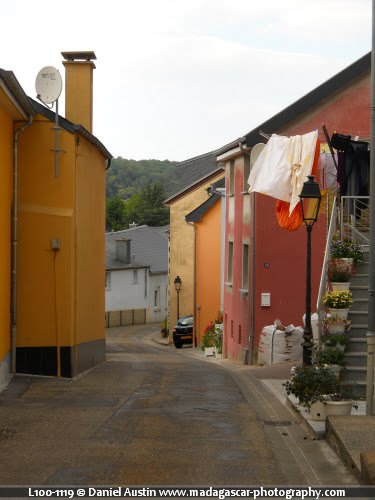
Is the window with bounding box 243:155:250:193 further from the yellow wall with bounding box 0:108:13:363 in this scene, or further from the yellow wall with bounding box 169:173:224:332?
the yellow wall with bounding box 169:173:224:332

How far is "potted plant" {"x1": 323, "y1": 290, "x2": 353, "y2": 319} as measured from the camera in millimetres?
14922

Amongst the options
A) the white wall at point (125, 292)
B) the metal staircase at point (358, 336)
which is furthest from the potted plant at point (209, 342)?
the white wall at point (125, 292)

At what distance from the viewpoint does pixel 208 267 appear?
43719mm

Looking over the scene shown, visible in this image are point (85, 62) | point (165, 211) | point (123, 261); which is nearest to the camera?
point (85, 62)

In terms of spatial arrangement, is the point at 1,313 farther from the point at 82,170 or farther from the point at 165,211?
the point at 165,211

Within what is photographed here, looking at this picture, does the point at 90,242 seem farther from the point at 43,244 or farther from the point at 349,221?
the point at 349,221

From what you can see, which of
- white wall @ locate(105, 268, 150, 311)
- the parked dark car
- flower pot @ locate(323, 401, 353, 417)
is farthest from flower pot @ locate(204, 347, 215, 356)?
white wall @ locate(105, 268, 150, 311)

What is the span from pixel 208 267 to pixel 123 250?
2398cm

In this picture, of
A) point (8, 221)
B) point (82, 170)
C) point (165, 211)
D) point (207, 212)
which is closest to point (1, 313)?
point (8, 221)

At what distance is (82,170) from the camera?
20.0 metres

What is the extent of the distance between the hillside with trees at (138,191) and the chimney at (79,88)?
75905mm

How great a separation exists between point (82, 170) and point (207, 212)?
77.1 ft

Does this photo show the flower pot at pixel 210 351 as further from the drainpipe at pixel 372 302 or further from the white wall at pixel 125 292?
the white wall at pixel 125 292

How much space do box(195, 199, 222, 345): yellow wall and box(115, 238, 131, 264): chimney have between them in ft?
71.3
